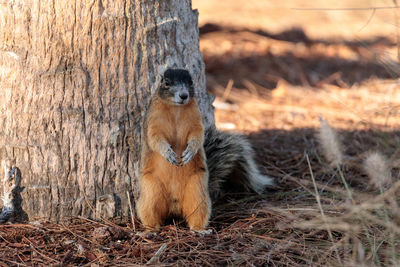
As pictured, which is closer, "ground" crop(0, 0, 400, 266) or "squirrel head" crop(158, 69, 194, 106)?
"ground" crop(0, 0, 400, 266)

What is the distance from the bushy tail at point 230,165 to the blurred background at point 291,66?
2.20m

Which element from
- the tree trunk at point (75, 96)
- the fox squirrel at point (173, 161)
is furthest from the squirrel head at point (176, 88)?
the tree trunk at point (75, 96)

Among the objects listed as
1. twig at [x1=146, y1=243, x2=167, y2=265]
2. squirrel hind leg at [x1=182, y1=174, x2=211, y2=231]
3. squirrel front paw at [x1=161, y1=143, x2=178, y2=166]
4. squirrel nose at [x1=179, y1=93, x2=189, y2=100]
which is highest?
squirrel nose at [x1=179, y1=93, x2=189, y2=100]

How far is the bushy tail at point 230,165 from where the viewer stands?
4.53 metres

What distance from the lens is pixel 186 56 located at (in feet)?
14.5

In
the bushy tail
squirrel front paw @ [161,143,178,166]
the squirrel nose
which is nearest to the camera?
the squirrel nose

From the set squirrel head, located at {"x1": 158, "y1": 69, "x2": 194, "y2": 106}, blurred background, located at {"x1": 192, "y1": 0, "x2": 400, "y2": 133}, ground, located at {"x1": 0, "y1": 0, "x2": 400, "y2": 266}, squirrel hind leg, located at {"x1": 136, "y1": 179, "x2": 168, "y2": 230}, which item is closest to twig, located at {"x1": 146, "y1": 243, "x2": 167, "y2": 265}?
ground, located at {"x1": 0, "y1": 0, "x2": 400, "y2": 266}

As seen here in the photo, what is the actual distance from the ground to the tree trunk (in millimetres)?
317

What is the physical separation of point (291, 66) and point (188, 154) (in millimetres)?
6876

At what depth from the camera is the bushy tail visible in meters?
4.53

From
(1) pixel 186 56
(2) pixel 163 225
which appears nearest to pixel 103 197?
(2) pixel 163 225

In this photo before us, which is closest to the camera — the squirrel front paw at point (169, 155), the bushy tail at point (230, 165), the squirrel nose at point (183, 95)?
the squirrel nose at point (183, 95)

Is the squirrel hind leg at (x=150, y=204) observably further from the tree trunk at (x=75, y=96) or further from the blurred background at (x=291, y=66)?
the blurred background at (x=291, y=66)

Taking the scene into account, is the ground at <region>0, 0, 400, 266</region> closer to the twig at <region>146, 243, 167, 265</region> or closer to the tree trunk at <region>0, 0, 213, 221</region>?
the twig at <region>146, 243, 167, 265</region>
